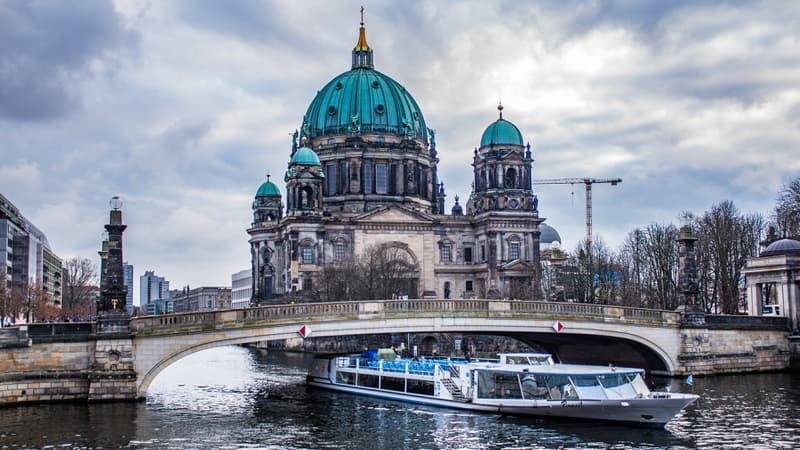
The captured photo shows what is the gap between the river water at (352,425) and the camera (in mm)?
39219

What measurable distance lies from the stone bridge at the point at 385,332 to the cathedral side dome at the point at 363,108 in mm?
62452

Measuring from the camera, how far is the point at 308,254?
380 ft

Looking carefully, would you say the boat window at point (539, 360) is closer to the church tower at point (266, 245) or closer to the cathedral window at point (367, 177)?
the church tower at point (266, 245)

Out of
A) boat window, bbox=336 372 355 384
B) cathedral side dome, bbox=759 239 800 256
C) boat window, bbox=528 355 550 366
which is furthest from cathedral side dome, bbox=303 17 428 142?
boat window, bbox=528 355 550 366

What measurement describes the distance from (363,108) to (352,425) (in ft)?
281

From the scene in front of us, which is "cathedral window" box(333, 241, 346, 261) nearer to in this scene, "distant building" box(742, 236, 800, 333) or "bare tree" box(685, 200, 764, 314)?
"bare tree" box(685, 200, 764, 314)

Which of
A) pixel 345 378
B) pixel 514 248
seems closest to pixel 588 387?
pixel 345 378

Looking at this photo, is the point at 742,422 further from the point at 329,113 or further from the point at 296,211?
the point at 329,113

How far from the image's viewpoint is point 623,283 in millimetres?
99125

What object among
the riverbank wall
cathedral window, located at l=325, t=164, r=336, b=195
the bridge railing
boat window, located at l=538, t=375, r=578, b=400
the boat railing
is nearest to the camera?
boat window, located at l=538, t=375, r=578, b=400

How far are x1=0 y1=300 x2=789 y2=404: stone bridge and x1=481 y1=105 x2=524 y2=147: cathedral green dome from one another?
52543mm

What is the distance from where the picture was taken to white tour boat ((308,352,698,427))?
43969mm

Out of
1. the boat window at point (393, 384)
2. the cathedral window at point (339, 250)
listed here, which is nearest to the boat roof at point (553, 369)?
the boat window at point (393, 384)

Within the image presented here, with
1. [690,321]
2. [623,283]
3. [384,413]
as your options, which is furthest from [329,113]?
[384,413]
